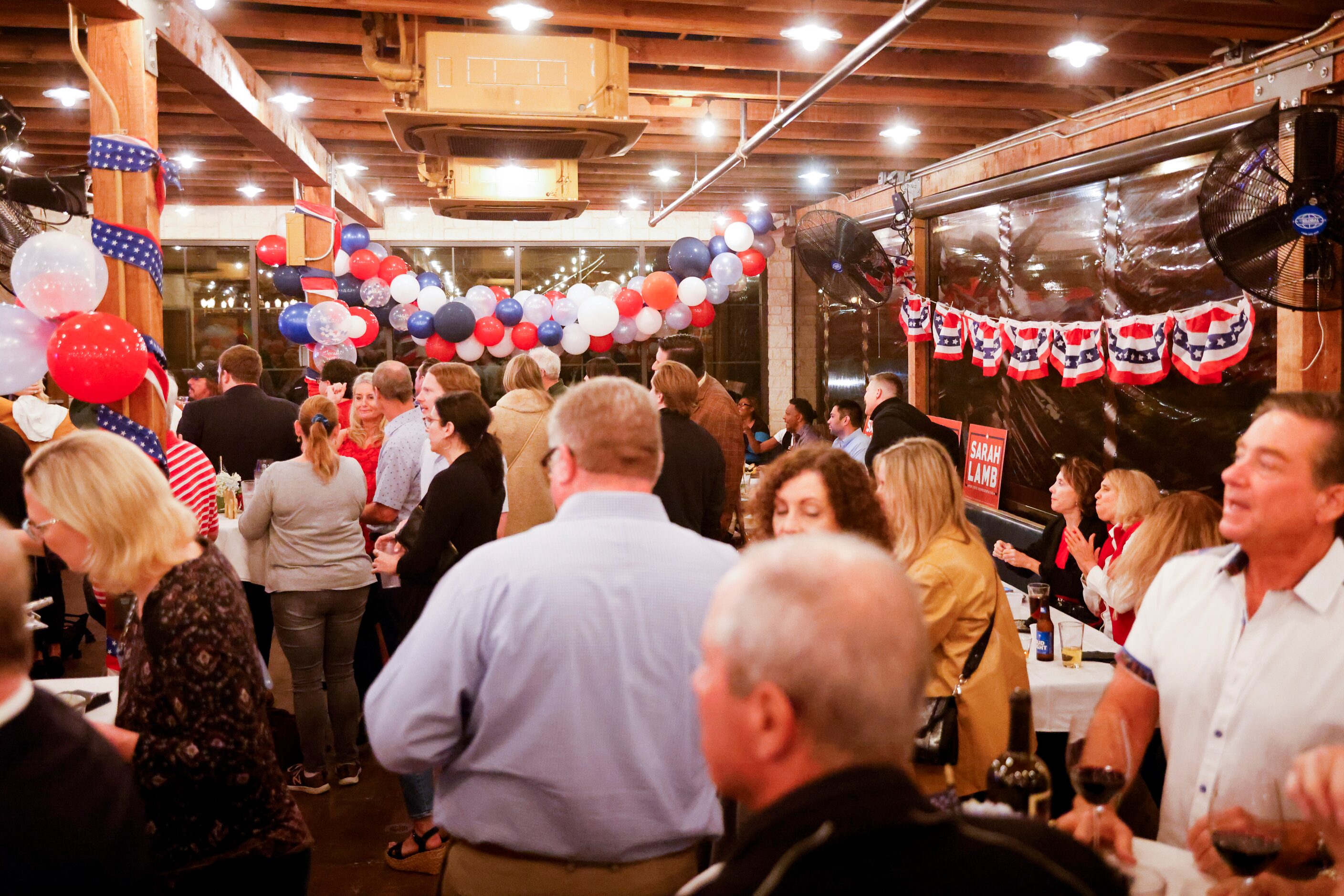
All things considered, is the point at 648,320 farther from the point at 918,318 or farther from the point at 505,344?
the point at 918,318

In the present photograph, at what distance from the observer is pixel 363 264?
8266 millimetres

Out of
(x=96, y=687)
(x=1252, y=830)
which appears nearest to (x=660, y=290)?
(x=96, y=687)

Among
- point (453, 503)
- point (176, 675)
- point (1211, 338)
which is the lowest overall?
point (176, 675)

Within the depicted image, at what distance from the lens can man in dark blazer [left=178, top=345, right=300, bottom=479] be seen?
4.89 metres

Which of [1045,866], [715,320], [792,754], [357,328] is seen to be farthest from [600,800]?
[715,320]

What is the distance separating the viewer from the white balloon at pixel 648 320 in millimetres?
8992

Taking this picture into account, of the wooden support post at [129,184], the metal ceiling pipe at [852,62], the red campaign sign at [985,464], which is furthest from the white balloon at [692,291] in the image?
the wooden support post at [129,184]

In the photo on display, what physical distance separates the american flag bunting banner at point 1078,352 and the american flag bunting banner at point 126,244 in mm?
4604

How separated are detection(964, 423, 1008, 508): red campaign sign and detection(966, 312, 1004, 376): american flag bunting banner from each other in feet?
1.48

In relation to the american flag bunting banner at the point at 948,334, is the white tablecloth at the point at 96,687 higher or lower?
lower

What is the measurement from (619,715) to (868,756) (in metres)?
0.76

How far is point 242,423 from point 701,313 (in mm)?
5152

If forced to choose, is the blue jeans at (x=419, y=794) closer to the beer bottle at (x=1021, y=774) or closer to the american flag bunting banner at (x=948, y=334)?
the beer bottle at (x=1021, y=774)

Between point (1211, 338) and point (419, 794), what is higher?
point (1211, 338)
